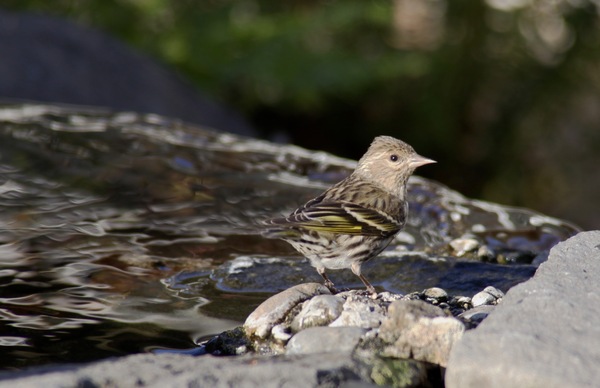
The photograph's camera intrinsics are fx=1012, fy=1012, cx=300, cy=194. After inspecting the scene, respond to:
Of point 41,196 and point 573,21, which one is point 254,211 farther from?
point 573,21

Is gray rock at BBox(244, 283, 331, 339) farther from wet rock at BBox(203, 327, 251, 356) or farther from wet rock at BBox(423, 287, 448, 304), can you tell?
wet rock at BBox(423, 287, 448, 304)

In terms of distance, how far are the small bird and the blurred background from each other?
3.88m

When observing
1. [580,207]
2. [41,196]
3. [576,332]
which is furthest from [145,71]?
[576,332]

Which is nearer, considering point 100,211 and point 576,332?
point 576,332

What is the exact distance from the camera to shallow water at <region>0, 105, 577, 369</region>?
4.21 metres

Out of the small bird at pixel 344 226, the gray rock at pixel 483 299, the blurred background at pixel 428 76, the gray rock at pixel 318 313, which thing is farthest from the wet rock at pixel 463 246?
the blurred background at pixel 428 76

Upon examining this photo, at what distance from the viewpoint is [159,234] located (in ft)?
18.0

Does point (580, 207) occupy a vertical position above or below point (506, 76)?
below

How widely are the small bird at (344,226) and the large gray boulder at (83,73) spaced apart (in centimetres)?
366

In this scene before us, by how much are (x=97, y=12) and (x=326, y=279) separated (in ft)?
19.8

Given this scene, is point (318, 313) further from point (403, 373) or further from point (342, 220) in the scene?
point (342, 220)

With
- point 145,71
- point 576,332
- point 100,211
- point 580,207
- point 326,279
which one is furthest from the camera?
point 580,207

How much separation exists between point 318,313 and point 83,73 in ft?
17.2

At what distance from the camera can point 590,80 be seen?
9.59 m
